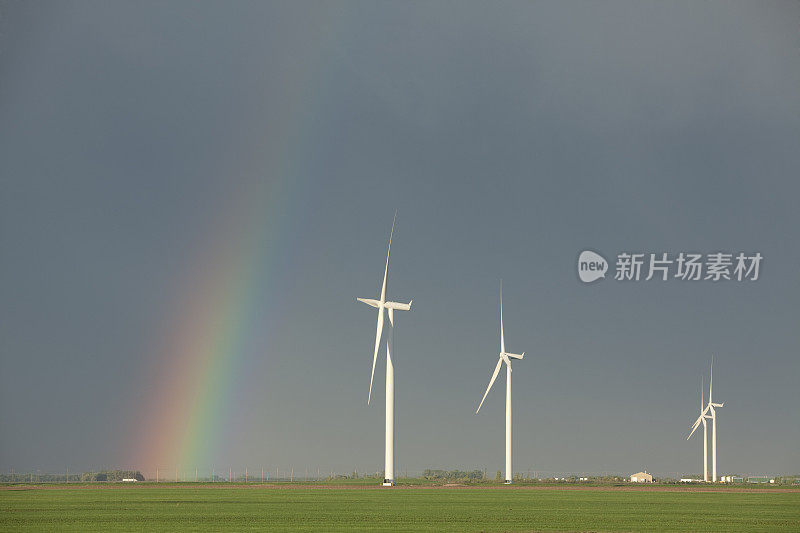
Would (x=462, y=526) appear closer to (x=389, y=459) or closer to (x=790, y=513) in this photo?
(x=790, y=513)

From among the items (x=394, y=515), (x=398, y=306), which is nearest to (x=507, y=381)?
(x=398, y=306)

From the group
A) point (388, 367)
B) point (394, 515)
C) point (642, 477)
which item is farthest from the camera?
point (642, 477)

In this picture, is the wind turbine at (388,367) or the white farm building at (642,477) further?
the white farm building at (642,477)

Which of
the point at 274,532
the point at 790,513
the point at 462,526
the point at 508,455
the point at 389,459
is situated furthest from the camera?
the point at 508,455

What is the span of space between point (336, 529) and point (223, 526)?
6373mm

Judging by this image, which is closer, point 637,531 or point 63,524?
point 637,531

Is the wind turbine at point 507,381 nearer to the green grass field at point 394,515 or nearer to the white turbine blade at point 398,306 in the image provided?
the white turbine blade at point 398,306

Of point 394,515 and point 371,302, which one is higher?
point 371,302

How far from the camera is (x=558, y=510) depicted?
6338 centimetres

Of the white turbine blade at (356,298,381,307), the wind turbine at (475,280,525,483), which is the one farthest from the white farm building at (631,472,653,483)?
the white turbine blade at (356,298,381,307)

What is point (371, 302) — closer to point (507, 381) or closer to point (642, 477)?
point (507, 381)

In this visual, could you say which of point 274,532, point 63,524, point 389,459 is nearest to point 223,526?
point 274,532

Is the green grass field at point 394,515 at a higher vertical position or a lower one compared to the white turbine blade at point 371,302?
lower

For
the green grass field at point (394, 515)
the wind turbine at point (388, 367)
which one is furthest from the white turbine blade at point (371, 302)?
the green grass field at point (394, 515)
